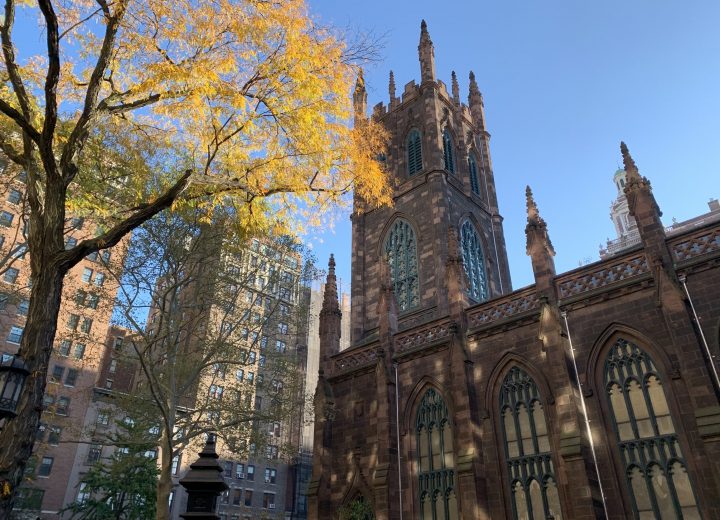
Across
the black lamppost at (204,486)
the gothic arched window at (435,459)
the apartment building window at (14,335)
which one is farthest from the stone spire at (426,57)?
the apartment building window at (14,335)

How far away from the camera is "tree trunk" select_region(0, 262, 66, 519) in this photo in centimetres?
705

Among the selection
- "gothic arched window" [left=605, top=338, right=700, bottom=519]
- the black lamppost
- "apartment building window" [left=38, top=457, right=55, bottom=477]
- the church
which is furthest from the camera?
"apartment building window" [left=38, top=457, right=55, bottom=477]

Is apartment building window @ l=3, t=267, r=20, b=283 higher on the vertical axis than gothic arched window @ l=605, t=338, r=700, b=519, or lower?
higher

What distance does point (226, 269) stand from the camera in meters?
22.7

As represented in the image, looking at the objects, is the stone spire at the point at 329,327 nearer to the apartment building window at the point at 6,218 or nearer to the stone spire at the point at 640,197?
the stone spire at the point at 640,197

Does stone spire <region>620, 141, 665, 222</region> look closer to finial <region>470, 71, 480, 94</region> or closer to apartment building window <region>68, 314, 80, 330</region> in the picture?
apartment building window <region>68, 314, 80, 330</region>

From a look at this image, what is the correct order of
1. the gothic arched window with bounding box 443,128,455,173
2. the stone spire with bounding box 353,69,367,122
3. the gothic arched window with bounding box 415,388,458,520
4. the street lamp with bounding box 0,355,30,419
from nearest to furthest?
the street lamp with bounding box 0,355,30,419 → the gothic arched window with bounding box 415,388,458,520 → the gothic arched window with bounding box 443,128,455,173 → the stone spire with bounding box 353,69,367,122

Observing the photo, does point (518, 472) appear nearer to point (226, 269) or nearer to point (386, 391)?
point (386, 391)

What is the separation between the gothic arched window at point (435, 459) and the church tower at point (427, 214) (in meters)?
5.63

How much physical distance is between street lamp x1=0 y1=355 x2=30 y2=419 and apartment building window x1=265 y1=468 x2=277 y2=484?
50241 mm

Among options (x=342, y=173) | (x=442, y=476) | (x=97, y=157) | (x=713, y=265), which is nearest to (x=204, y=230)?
(x=97, y=157)

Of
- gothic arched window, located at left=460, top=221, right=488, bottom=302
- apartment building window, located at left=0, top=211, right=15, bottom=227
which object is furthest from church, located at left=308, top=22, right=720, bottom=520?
apartment building window, located at left=0, top=211, right=15, bottom=227

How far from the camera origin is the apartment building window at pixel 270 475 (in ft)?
174

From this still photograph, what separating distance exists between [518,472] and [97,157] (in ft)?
49.4
